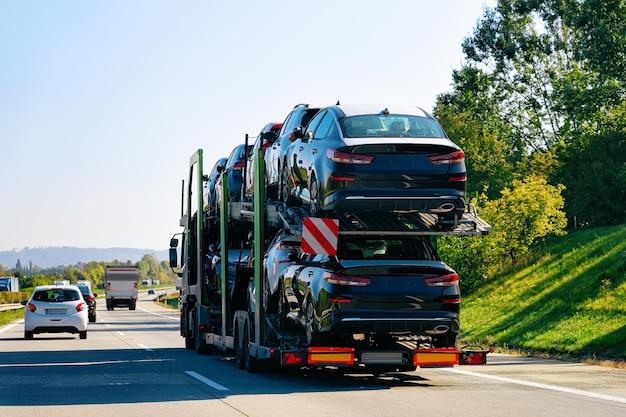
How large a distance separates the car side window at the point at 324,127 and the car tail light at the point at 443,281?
2293 mm

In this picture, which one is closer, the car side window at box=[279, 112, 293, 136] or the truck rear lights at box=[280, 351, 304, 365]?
the truck rear lights at box=[280, 351, 304, 365]

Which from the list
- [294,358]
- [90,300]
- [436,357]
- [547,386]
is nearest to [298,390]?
[294,358]

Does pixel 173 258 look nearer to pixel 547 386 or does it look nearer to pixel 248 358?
pixel 248 358

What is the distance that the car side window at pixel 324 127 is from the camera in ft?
47.2

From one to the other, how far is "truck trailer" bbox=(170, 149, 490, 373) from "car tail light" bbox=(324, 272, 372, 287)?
0.59 meters

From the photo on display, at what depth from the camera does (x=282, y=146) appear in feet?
53.0

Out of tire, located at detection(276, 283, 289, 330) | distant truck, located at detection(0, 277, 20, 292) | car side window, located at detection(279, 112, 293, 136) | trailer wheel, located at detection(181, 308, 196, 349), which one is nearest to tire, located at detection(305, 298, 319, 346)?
tire, located at detection(276, 283, 289, 330)

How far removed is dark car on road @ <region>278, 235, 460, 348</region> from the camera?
1363 centimetres

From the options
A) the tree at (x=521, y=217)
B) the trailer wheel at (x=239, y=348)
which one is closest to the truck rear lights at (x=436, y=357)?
the trailer wheel at (x=239, y=348)

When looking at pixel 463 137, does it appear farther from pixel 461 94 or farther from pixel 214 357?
pixel 214 357

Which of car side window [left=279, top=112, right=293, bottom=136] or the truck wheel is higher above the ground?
car side window [left=279, top=112, right=293, bottom=136]

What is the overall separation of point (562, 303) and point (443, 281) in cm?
1751

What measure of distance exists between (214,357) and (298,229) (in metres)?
8.26

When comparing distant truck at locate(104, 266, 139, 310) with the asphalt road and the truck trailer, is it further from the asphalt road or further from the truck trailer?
the asphalt road
